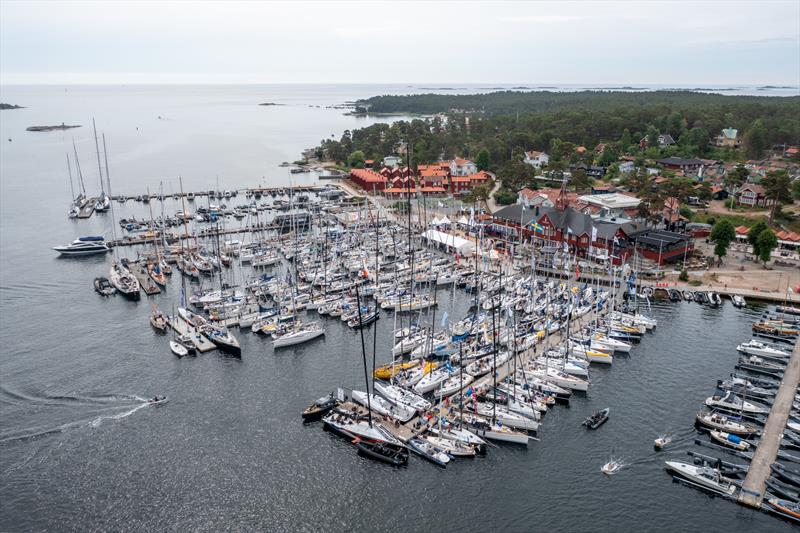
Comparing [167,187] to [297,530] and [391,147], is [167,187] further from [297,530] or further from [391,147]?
[297,530]

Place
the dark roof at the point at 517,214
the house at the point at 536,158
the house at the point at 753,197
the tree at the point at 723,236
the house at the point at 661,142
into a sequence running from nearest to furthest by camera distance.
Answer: the tree at the point at 723,236
the dark roof at the point at 517,214
the house at the point at 753,197
the house at the point at 536,158
the house at the point at 661,142

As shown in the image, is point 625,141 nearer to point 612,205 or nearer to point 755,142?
point 755,142

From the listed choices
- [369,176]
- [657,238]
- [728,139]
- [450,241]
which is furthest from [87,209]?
[728,139]

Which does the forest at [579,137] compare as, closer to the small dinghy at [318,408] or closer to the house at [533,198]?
the house at [533,198]

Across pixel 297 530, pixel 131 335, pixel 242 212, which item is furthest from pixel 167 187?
pixel 297 530

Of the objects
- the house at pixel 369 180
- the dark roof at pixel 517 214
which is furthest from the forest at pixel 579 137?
the dark roof at pixel 517 214

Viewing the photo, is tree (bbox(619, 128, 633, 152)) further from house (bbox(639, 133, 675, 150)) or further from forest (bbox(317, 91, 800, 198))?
house (bbox(639, 133, 675, 150))

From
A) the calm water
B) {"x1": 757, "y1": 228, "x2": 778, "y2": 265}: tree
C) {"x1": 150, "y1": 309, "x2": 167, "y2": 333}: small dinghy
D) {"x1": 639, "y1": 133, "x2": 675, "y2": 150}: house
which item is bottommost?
the calm water

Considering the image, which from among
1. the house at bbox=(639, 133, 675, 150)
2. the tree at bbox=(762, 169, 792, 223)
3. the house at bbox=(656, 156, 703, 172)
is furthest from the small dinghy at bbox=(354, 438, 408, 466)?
the house at bbox=(639, 133, 675, 150)
